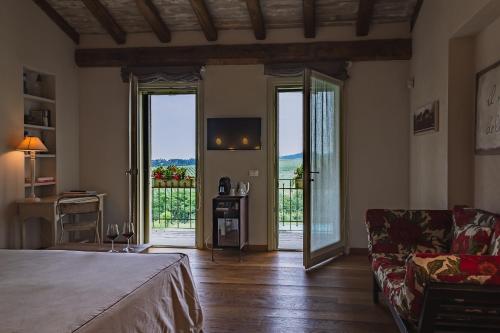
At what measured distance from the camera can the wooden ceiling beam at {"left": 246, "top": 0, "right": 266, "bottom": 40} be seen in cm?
505

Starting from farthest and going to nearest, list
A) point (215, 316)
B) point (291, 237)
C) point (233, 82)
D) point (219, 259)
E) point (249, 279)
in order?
point (291, 237) < point (233, 82) < point (219, 259) < point (249, 279) < point (215, 316)

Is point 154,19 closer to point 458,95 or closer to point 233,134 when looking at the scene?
point 233,134

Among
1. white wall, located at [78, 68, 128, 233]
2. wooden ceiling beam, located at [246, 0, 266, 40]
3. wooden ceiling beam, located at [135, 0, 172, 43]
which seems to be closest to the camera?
wooden ceiling beam, located at [246, 0, 266, 40]

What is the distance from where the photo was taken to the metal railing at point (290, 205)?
22.5ft

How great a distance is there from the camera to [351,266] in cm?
502

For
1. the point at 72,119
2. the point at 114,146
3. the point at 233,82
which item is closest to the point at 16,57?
the point at 72,119

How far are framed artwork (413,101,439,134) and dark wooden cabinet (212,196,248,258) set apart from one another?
2281mm

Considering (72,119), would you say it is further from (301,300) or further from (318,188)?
(301,300)

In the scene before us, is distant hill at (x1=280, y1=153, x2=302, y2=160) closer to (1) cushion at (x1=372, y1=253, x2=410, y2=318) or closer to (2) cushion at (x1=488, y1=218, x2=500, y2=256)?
(1) cushion at (x1=372, y1=253, x2=410, y2=318)

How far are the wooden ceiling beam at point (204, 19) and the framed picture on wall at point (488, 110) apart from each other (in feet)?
10.2

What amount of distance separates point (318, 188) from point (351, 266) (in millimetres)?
985

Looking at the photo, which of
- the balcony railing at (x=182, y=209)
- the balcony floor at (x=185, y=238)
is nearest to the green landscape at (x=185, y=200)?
the balcony railing at (x=182, y=209)

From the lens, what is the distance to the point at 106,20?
550 centimetres

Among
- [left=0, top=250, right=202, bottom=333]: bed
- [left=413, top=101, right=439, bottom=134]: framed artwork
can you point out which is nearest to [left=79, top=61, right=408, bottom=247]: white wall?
[left=413, top=101, right=439, bottom=134]: framed artwork
